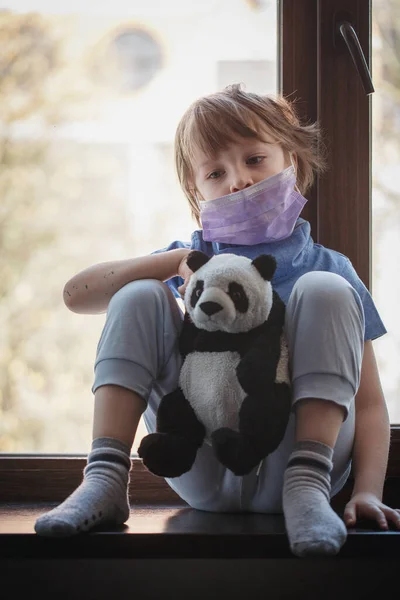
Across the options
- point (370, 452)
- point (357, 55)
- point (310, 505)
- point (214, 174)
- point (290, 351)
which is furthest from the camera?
point (357, 55)

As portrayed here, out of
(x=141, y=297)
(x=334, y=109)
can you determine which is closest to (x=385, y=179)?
(x=334, y=109)

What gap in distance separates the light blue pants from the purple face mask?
18 centimetres

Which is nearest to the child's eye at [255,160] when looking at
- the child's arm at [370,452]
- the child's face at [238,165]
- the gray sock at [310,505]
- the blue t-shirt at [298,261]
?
the child's face at [238,165]

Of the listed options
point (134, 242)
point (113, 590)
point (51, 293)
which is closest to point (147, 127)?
point (134, 242)

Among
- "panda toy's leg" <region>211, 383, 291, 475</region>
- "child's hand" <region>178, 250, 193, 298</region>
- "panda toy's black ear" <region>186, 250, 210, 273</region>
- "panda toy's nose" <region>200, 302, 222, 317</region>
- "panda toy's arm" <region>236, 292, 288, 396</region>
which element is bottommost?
"panda toy's leg" <region>211, 383, 291, 475</region>

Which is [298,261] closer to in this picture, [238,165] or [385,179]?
[238,165]

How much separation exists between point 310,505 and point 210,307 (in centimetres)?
26

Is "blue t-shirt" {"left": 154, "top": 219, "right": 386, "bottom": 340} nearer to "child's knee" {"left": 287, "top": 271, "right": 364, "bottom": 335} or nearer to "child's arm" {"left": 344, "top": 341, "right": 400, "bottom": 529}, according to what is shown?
"child's arm" {"left": 344, "top": 341, "right": 400, "bottom": 529}

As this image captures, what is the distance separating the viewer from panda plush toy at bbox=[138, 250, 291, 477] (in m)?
0.87

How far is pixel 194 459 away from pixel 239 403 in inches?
3.9

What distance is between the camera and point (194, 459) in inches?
36.6

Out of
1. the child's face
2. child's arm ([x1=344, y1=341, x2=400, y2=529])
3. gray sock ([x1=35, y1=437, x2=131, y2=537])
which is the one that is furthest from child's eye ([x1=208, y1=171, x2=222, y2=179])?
gray sock ([x1=35, y1=437, x2=131, y2=537])

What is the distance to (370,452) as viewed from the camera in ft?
3.47

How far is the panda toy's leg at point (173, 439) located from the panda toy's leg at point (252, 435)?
0.14ft
